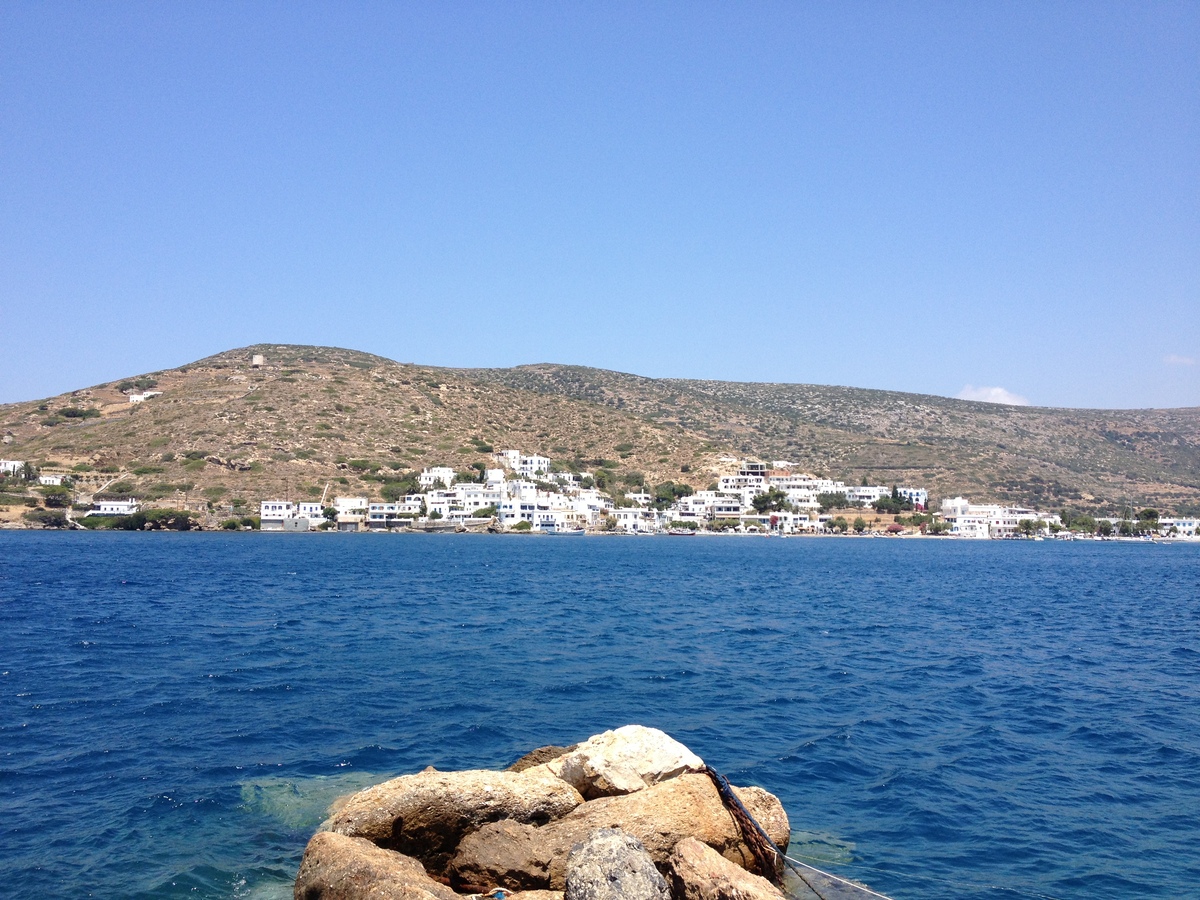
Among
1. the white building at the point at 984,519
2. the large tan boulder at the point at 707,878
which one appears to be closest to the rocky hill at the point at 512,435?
the white building at the point at 984,519

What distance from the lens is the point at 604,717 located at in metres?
17.9

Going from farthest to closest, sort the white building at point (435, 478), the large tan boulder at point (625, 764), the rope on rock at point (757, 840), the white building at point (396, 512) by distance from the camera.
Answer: the white building at point (435, 478)
the white building at point (396, 512)
the large tan boulder at point (625, 764)
the rope on rock at point (757, 840)

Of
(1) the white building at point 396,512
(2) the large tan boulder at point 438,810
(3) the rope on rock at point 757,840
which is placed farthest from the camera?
(1) the white building at point 396,512

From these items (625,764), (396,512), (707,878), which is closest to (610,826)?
(625,764)

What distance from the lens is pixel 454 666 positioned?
77.6ft

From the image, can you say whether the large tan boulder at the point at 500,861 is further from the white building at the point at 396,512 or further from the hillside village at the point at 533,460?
the white building at the point at 396,512

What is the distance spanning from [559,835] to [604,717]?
839 cm

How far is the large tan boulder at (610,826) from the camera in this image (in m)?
9.20

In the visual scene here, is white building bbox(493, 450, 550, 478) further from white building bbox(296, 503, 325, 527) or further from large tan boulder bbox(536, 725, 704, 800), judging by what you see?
large tan boulder bbox(536, 725, 704, 800)

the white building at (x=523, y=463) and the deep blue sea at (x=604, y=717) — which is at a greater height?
the white building at (x=523, y=463)

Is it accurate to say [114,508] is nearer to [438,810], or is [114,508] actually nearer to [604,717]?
[604,717]

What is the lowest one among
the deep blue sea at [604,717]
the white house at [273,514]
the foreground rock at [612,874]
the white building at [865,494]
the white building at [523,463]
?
the deep blue sea at [604,717]

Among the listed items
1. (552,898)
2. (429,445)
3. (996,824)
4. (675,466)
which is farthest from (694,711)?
(675,466)

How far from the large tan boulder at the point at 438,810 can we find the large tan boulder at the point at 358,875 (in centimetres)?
64
